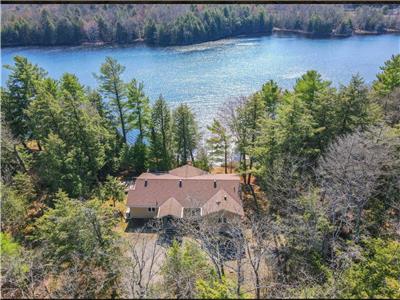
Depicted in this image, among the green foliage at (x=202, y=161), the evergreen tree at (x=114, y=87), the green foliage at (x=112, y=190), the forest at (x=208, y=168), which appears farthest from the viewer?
the green foliage at (x=202, y=161)

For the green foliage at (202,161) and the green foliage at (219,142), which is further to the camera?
the green foliage at (202,161)

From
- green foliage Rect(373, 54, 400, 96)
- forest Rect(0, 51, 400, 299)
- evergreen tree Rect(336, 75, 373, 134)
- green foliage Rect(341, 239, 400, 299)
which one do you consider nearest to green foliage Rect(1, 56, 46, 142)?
forest Rect(0, 51, 400, 299)

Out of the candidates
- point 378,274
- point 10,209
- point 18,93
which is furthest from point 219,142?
point 18,93

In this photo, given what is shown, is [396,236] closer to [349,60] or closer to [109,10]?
[349,60]

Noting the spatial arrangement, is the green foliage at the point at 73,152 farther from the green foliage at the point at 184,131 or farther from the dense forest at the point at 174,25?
the dense forest at the point at 174,25

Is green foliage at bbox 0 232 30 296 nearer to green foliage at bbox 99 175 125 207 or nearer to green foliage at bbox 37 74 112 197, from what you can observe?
green foliage at bbox 37 74 112 197

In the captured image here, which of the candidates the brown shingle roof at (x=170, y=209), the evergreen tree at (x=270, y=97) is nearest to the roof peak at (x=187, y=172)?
the brown shingle roof at (x=170, y=209)

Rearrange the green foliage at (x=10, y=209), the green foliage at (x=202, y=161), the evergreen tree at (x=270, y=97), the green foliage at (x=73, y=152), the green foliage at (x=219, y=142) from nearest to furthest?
the green foliage at (x=10, y=209)
the green foliage at (x=73, y=152)
the green foliage at (x=219, y=142)
the evergreen tree at (x=270, y=97)
the green foliage at (x=202, y=161)

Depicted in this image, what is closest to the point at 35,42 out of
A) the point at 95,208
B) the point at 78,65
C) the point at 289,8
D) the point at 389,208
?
the point at 78,65

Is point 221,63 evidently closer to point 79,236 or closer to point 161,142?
point 161,142
